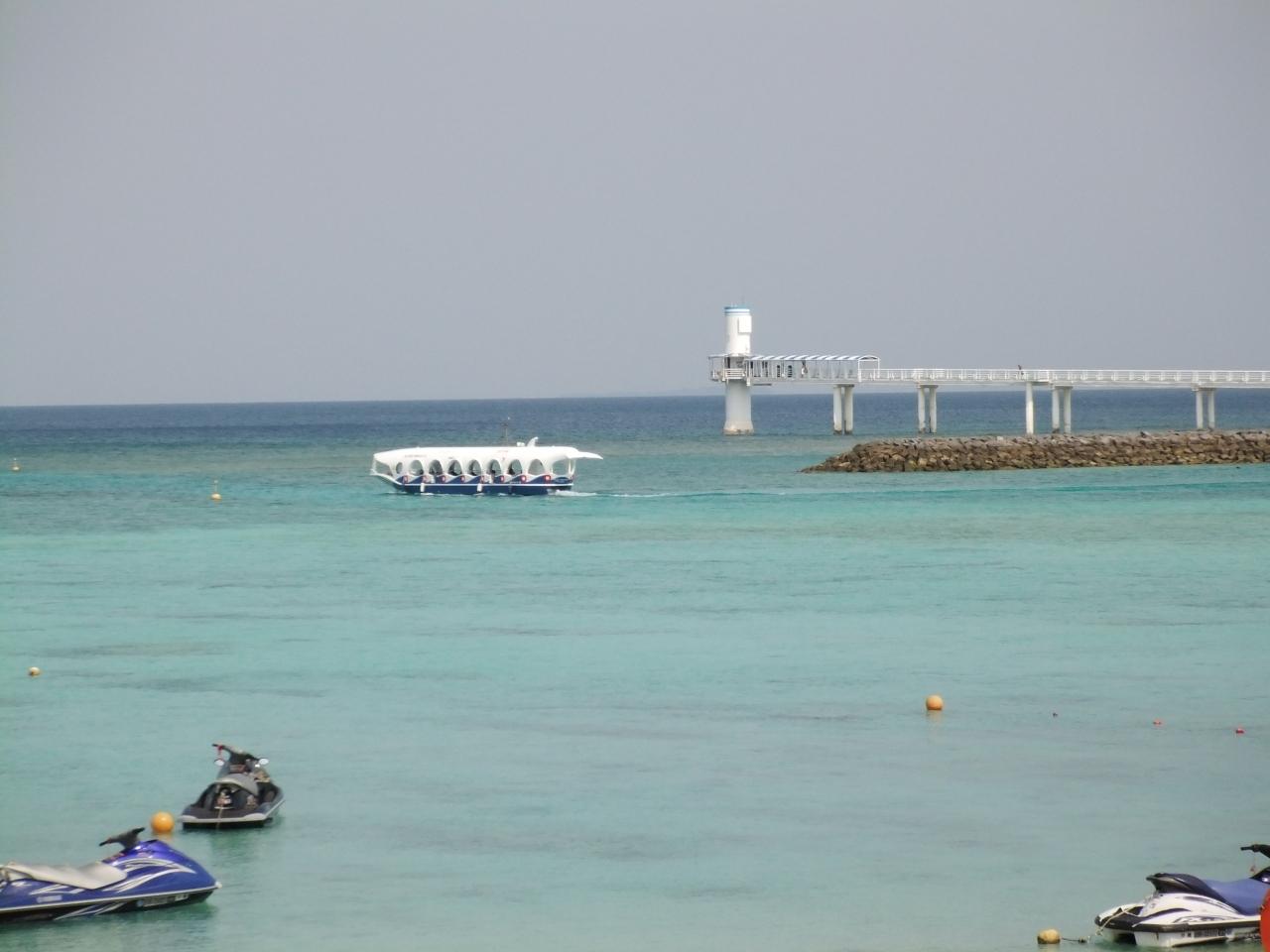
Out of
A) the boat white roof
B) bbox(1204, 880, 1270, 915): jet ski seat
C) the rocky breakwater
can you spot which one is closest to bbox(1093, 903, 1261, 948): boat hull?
bbox(1204, 880, 1270, 915): jet ski seat

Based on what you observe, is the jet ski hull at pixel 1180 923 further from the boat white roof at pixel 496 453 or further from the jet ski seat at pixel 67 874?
the boat white roof at pixel 496 453

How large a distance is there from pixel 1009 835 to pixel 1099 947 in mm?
3392

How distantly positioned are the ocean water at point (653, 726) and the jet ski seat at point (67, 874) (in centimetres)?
36

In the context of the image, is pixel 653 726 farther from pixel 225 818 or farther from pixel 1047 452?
pixel 1047 452

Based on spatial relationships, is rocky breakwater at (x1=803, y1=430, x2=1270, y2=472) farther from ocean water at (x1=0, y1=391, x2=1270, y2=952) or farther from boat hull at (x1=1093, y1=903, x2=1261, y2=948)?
boat hull at (x1=1093, y1=903, x2=1261, y2=948)

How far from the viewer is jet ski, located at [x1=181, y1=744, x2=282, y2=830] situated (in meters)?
19.1

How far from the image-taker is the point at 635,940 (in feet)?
51.2

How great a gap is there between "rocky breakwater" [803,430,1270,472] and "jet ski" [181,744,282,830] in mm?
66840

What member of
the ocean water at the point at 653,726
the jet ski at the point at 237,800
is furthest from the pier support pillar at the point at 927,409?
the jet ski at the point at 237,800

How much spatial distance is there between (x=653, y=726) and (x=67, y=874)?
377 inches

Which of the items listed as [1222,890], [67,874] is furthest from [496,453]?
[1222,890]

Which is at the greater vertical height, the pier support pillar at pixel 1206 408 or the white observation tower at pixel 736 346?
the white observation tower at pixel 736 346

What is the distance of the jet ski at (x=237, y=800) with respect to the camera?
1909 centimetres

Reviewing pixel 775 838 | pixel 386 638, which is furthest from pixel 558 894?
pixel 386 638
